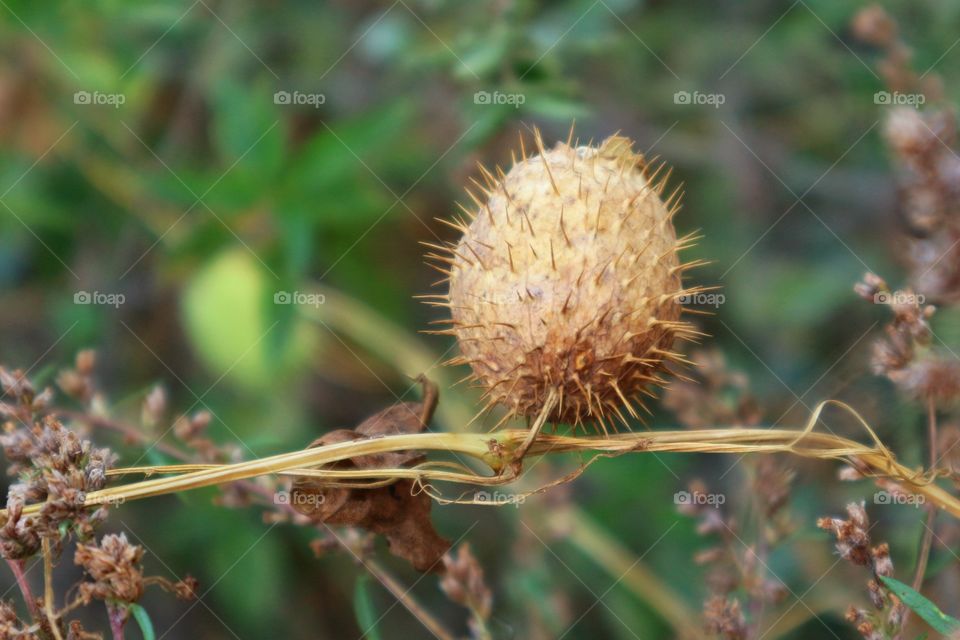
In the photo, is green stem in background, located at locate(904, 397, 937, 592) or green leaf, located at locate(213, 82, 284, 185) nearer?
green stem in background, located at locate(904, 397, 937, 592)

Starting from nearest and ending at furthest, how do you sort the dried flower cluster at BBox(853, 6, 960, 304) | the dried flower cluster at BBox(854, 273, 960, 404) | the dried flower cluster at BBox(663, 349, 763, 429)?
1. the dried flower cluster at BBox(854, 273, 960, 404)
2. the dried flower cluster at BBox(853, 6, 960, 304)
3. the dried flower cluster at BBox(663, 349, 763, 429)

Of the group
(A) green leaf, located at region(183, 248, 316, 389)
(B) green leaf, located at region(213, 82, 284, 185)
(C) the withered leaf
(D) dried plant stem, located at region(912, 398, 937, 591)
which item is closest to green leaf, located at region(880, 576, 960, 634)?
(D) dried plant stem, located at region(912, 398, 937, 591)

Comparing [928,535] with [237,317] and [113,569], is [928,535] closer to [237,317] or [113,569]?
[113,569]

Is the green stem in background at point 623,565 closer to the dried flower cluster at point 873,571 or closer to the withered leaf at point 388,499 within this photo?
the withered leaf at point 388,499

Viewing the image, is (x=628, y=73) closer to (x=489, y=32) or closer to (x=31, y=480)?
(x=489, y=32)

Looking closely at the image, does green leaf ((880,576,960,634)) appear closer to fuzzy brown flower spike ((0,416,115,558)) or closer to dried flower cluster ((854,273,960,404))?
dried flower cluster ((854,273,960,404))

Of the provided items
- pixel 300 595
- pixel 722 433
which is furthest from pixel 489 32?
pixel 300 595

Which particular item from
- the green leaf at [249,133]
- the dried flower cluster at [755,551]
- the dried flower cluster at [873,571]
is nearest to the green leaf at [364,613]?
the dried flower cluster at [755,551]
